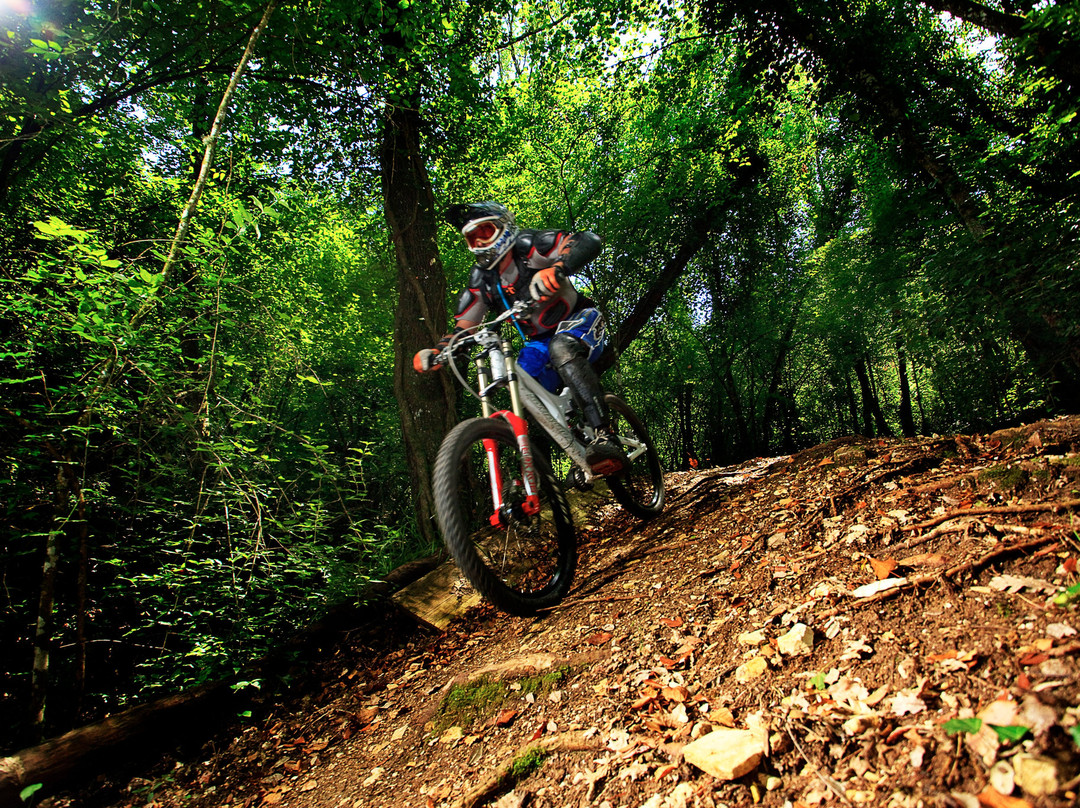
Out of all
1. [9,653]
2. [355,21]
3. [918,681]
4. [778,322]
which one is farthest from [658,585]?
[778,322]

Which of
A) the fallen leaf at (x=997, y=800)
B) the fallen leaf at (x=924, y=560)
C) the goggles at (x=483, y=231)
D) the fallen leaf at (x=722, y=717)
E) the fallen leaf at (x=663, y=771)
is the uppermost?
the goggles at (x=483, y=231)

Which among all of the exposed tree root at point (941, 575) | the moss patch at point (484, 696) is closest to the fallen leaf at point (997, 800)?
the exposed tree root at point (941, 575)

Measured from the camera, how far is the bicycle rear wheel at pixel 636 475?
439 cm

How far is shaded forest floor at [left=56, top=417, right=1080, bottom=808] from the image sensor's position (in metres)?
1.19

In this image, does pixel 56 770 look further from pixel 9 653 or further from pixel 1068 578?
pixel 1068 578

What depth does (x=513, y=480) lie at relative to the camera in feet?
10.4

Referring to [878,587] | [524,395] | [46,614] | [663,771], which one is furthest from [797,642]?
[46,614]

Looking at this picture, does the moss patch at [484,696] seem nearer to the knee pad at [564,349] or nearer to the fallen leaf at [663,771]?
the fallen leaf at [663,771]

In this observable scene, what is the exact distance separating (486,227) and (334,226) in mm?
10487

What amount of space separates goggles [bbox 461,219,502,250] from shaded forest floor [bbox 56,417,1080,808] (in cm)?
261

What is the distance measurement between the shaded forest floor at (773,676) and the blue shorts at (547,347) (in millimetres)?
1569

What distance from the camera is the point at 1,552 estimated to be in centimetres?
323

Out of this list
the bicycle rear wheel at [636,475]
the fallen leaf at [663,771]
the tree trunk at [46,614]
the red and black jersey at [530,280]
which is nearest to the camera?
the fallen leaf at [663,771]

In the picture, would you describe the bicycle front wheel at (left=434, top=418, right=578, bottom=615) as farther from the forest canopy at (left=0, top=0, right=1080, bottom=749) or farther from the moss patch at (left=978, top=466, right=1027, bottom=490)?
the moss patch at (left=978, top=466, right=1027, bottom=490)
